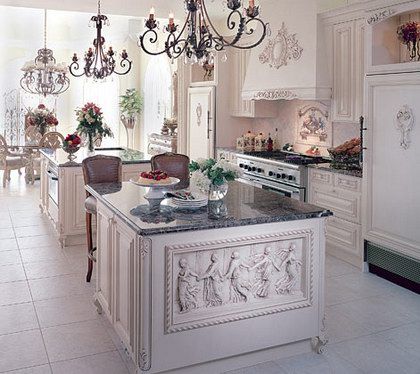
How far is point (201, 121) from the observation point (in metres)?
8.02

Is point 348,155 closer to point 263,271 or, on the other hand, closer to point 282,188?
point 282,188

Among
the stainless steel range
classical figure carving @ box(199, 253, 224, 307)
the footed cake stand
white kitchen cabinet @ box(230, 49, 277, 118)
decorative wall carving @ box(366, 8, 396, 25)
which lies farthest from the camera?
white kitchen cabinet @ box(230, 49, 277, 118)

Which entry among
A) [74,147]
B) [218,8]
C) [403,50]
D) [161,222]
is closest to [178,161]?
[74,147]

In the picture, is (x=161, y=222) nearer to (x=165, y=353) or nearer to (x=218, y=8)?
(x=165, y=353)

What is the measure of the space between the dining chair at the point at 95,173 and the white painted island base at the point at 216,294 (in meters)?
1.07

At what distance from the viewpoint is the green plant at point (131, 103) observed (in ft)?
41.4

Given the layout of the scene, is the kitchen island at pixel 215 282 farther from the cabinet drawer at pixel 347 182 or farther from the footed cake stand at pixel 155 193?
the cabinet drawer at pixel 347 182

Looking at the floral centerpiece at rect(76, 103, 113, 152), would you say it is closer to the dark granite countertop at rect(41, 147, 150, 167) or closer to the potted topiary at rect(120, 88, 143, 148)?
the dark granite countertop at rect(41, 147, 150, 167)

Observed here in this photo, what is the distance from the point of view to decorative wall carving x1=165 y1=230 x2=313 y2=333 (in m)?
2.87

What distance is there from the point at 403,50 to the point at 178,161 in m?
2.43

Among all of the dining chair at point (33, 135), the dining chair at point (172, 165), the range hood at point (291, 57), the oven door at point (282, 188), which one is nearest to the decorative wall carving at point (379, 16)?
the range hood at point (291, 57)

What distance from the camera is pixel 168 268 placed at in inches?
111

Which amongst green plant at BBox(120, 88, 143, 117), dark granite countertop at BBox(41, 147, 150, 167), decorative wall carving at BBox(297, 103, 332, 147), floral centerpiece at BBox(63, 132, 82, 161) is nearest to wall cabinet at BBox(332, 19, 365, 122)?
decorative wall carving at BBox(297, 103, 332, 147)

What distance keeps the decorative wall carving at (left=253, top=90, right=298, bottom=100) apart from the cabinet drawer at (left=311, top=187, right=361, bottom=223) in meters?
1.23
